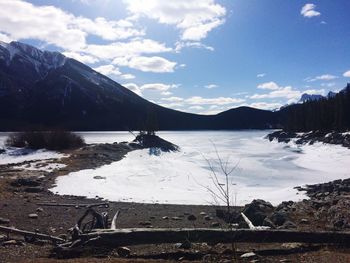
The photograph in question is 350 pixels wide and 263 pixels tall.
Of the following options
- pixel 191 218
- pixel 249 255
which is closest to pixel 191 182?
pixel 191 218

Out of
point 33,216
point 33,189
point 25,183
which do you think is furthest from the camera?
point 25,183

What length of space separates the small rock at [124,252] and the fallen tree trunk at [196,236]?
1.53 ft

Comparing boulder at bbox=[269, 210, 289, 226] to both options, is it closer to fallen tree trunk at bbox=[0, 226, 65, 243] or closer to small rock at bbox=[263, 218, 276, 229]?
small rock at bbox=[263, 218, 276, 229]

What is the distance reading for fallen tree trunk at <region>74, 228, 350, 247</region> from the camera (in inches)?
477

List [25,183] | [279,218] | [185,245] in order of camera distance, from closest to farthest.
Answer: [185,245] → [279,218] → [25,183]

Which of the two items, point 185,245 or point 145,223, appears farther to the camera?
point 145,223

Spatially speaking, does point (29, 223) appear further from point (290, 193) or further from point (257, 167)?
point (257, 167)

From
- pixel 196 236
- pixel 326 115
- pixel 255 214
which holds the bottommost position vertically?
pixel 255 214

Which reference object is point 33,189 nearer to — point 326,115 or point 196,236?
point 196,236

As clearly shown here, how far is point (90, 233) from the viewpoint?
12406 mm

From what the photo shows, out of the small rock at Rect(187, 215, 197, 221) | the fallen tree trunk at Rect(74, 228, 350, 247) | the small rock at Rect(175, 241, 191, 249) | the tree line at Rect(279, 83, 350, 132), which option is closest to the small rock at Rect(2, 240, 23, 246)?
the fallen tree trunk at Rect(74, 228, 350, 247)

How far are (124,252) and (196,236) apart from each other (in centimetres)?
229

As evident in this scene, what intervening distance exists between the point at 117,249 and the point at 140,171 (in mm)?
27973

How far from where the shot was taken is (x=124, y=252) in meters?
11.6
